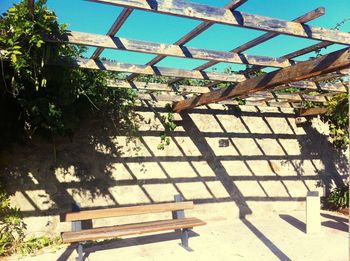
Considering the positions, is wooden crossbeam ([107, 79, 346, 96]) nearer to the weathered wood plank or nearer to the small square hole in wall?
the weathered wood plank

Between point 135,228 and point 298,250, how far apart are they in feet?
7.78

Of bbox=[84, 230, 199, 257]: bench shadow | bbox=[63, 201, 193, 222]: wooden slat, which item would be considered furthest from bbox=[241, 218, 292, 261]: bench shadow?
bbox=[63, 201, 193, 222]: wooden slat

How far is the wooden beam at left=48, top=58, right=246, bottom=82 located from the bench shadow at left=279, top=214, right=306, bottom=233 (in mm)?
3110

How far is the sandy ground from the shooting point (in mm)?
4688

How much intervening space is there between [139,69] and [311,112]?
4583 millimetres

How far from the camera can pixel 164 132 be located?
6.52 metres

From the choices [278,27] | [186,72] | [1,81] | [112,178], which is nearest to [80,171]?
[112,178]

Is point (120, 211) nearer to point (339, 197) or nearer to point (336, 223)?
point (336, 223)

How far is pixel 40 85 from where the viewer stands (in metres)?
4.45

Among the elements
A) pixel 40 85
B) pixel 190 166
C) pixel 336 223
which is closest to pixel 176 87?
pixel 190 166

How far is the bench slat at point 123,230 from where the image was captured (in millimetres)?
4304

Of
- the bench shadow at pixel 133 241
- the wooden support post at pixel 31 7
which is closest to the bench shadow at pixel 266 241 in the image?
the bench shadow at pixel 133 241

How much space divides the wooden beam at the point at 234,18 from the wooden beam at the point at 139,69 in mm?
1690

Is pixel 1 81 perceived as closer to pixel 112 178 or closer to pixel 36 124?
pixel 36 124
